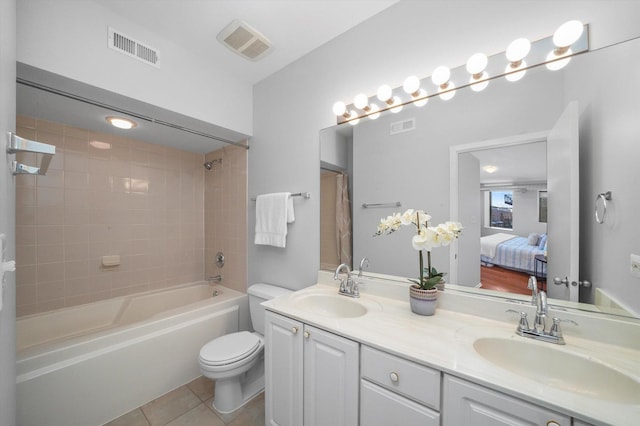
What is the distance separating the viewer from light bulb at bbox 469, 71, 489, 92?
1195mm

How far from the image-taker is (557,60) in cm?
104

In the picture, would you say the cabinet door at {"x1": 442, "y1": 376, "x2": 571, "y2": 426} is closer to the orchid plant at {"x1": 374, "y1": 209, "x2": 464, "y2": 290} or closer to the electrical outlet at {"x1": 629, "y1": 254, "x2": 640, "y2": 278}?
the orchid plant at {"x1": 374, "y1": 209, "x2": 464, "y2": 290}

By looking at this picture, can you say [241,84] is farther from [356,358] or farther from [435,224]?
[356,358]

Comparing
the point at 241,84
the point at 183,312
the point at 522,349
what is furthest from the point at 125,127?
the point at 522,349

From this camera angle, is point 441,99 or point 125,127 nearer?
point 441,99

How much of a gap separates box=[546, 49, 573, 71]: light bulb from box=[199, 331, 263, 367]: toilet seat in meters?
2.23

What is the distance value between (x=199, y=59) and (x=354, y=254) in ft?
6.28

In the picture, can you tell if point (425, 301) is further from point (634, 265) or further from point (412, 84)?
point (412, 84)

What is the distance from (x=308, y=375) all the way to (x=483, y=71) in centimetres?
174

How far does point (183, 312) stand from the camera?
6.15 feet

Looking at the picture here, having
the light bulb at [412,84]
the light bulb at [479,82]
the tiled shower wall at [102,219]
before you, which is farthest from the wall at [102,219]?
the light bulb at [479,82]

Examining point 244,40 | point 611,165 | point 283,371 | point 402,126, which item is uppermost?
point 244,40

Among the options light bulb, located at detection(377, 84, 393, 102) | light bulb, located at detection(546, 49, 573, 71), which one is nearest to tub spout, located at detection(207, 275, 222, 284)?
light bulb, located at detection(377, 84, 393, 102)

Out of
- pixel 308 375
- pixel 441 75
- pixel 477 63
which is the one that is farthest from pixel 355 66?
pixel 308 375
